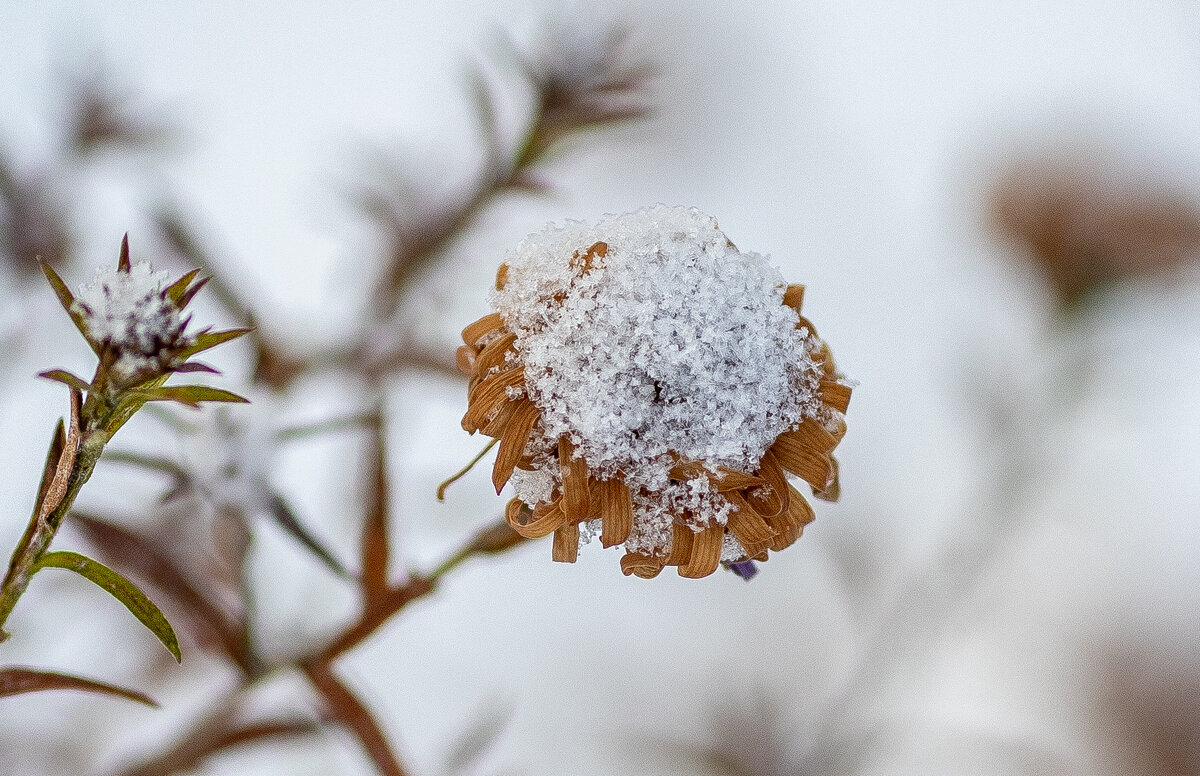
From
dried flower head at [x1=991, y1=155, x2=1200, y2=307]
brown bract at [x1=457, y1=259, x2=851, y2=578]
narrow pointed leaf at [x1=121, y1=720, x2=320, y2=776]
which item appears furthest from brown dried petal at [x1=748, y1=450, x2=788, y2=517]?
dried flower head at [x1=991, y1=155, x2=1200, y2=307]

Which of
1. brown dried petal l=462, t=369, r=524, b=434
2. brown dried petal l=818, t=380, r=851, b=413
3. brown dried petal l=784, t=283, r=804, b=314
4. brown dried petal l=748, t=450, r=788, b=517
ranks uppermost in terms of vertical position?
brown dried petal l=784, t=283, r=804, b=314

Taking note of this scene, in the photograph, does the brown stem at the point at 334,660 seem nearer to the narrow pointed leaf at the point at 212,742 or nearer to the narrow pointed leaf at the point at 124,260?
the narrow pointed leaf at the point at 212,742

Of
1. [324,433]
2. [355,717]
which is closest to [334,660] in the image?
[355,717]

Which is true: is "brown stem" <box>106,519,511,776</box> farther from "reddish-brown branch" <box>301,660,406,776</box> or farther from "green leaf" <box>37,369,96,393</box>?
"green leaf" <box>37,369,96,393</box>

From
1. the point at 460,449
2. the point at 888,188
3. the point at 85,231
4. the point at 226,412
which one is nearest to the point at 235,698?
the point at 226,412

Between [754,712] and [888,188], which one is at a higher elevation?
[888,188]

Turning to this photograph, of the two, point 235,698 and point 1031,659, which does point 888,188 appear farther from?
point 235,698
